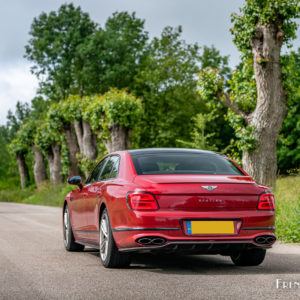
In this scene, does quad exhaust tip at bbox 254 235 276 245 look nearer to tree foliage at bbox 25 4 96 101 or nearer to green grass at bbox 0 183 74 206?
green grass at bbox 0 183 74 206

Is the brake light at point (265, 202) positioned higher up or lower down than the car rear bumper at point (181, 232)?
higher up

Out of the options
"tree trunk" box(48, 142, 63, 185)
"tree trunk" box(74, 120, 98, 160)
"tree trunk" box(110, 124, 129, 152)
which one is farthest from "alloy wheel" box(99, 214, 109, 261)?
"tree trunk" box(48, 142, 63, 185)

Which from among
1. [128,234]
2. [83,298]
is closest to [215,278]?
[128,234]

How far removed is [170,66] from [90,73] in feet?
21.4

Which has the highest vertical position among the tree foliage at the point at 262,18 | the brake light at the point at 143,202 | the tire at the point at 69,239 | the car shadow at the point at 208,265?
the tree foliage at the point at 262,18

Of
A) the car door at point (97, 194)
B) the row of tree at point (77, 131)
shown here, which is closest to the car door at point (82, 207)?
the car door at point (97, 194)

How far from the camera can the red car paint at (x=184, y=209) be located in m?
6.52

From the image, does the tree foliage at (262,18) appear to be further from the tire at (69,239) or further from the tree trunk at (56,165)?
the tree trunk at (56,165)

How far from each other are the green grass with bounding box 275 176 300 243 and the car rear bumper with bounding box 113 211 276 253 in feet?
13.3

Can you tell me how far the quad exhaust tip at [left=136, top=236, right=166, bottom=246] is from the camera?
6508 millimetres

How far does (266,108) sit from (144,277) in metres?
11.3

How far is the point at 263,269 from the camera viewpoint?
731cm

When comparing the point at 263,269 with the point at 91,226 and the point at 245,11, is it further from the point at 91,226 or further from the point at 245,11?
the point at 245,11

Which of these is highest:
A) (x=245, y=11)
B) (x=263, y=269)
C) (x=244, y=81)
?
(x=245, y=11)
